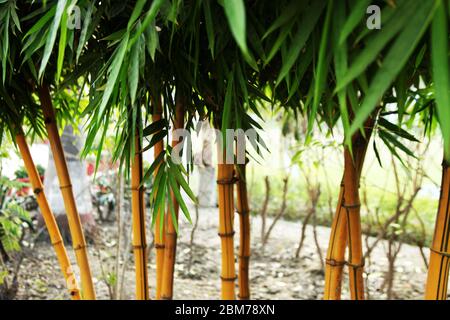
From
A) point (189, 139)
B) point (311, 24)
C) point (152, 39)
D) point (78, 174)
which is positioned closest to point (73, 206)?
point (189, 139)

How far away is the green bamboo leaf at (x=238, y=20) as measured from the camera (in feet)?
1.34

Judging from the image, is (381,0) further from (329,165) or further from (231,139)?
(329,165)

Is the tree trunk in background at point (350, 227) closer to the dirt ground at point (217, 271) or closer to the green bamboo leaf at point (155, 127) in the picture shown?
the green bamboo leaf at point (155, 127)

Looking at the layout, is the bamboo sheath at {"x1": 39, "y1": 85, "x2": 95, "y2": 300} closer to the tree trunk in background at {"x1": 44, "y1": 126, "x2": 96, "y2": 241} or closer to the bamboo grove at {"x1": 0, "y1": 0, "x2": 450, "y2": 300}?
the bamboo grove at {"x1": 0, "y1": 0, "x2": 450, "y2": 300}

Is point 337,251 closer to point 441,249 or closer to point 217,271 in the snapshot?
point 441,249

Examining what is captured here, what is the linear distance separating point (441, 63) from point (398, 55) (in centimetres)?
5

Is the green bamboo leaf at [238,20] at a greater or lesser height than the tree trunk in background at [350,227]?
greater

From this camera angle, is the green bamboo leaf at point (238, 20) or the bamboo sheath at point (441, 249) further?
the bamboo sheath at point (441, 249)

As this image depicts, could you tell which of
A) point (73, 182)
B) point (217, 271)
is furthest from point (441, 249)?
point (73, 182)

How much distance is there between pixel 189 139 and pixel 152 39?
370 millimetres

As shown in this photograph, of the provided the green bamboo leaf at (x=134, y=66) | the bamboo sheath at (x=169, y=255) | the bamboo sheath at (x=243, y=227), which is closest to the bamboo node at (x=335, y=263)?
the bamboo sheath at (x=243, y=227)

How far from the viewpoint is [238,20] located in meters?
0.42

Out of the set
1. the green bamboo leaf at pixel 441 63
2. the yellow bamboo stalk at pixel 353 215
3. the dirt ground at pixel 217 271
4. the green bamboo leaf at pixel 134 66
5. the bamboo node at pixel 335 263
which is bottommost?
the dirt ground at pixel 217 271

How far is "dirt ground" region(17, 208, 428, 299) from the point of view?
2547 millimetres
